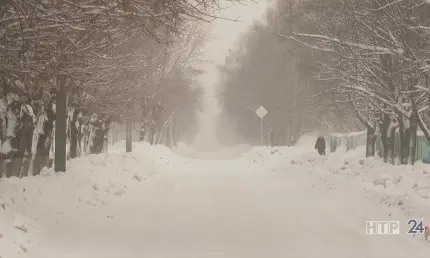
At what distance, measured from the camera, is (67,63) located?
923 centimetres

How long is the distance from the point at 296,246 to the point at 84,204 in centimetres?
563

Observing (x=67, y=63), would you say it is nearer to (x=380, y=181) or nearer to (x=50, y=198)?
(x=50, y=198)

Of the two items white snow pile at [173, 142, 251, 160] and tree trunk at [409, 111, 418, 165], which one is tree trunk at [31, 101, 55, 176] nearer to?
tree trunk at [409, 111, 418, 165]

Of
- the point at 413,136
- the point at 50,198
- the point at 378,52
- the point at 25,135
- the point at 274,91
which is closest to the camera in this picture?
the point at 50,198

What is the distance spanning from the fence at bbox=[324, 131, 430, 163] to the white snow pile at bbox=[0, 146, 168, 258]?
35.3 feet

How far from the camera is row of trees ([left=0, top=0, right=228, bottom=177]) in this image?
7.73 metres

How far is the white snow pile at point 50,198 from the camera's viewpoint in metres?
7.66

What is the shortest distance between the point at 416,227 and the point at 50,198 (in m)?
7.19

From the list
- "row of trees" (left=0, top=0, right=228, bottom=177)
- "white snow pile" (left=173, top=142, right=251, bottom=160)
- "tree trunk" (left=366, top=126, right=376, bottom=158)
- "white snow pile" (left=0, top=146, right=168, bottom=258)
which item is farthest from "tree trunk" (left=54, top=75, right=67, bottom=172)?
"white snow pile" (left=173, top=142, right=251, bottom=160)

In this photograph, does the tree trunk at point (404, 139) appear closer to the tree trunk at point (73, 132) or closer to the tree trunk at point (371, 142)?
the tree trunk at point (371, 142)

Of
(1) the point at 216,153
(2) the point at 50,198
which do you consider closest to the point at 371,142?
(2) the point at 50,198

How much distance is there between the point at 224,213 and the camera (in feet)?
39.5

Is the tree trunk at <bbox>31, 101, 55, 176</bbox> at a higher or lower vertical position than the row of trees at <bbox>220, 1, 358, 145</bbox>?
lower

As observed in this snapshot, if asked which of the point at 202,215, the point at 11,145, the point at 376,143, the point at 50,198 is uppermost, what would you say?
the point at 11,145
